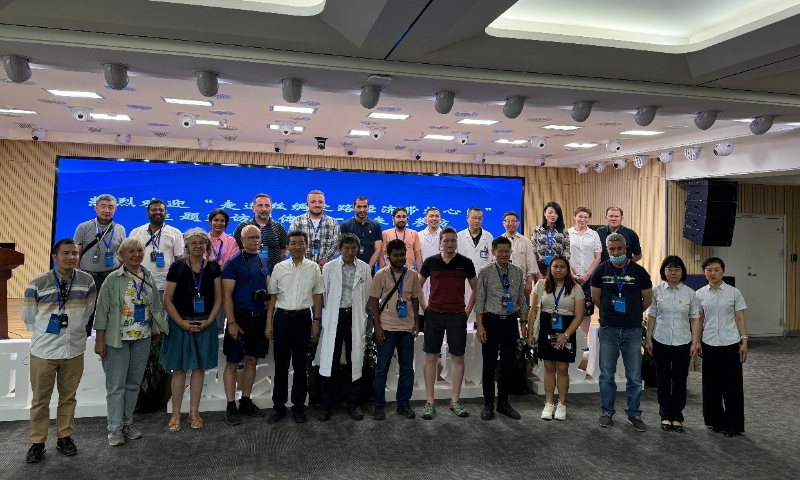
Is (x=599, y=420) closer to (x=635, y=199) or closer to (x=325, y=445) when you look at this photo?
(x=325, y=445)

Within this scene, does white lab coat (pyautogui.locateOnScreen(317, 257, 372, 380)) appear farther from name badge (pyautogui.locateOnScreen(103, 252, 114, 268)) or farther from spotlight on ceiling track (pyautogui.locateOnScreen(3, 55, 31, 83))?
spotlight on ceiling track (pyautogui.locateOnScreen(3, 55, 31, 83))

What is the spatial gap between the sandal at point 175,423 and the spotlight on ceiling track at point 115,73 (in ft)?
8.86

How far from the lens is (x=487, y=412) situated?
5.28 meters

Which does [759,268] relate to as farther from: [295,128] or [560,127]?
[295,128]

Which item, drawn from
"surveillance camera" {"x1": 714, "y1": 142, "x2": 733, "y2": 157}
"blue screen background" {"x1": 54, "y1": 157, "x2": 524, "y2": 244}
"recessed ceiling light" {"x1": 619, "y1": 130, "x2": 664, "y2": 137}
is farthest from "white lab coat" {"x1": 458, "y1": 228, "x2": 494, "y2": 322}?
"blue screen background" {"x1": 54, "y1": 157, "x2": 524, "y2": 244}

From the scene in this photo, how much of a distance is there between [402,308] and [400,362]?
1.76 ft

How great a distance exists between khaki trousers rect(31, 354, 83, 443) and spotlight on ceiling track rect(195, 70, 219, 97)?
229 centimetres

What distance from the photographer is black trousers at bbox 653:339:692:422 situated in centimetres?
504

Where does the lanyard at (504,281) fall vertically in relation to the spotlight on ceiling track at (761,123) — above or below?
below

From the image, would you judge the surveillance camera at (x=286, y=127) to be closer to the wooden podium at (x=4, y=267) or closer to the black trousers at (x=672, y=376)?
the wooden podium at (x=4, y=267)

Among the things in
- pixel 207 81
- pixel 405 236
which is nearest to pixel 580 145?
pixel 405 236

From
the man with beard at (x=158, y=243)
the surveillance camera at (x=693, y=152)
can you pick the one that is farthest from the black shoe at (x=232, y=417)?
the surveillance camera at (x=693, y=152)

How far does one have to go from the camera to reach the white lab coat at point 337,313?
16.9 feet

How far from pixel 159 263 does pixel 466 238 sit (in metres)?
3.29
